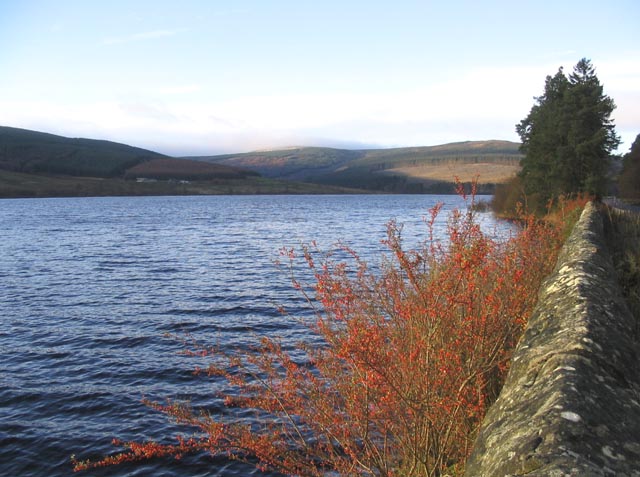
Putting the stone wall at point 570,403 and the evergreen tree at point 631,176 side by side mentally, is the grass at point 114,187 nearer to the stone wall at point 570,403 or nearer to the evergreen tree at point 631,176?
the evergreen tree at point 631,176

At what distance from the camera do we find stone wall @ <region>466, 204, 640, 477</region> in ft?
8.96

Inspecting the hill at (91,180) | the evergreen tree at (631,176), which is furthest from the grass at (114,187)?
the evergreen tree at (631,176)

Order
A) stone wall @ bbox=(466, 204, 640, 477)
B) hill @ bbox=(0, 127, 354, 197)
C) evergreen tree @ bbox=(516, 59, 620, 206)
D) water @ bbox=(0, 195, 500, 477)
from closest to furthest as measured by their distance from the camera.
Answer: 1. stone wall @ bbox=(466, 204, 640, 477)
2. water @ bbox=(0, 195, 500, 477)
3. evergreen tree @ bbox=(516, 59, 620, 206)
4. hill @ bbox=(0, 127, 354, 197)

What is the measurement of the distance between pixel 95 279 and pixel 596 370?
25550 millimetres

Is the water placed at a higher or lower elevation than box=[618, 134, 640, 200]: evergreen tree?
lower

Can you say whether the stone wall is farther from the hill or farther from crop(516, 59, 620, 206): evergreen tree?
the hill

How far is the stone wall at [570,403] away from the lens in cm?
273

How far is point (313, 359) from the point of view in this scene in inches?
277

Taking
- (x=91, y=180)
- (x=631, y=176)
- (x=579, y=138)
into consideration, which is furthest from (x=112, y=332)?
(x=91, y=180)

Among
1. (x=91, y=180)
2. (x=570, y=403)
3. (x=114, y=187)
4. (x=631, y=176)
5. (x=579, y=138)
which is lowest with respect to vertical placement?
(x=114, y=187)

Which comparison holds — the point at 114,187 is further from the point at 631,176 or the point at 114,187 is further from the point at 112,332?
the point at 112,332

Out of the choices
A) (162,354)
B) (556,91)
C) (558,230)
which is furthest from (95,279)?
(556,91)

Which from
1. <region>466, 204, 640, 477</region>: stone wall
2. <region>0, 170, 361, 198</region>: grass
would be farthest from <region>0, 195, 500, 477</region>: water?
<region>0, 170, 361, 198</region>: grass

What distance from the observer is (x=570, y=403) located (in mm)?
3096
